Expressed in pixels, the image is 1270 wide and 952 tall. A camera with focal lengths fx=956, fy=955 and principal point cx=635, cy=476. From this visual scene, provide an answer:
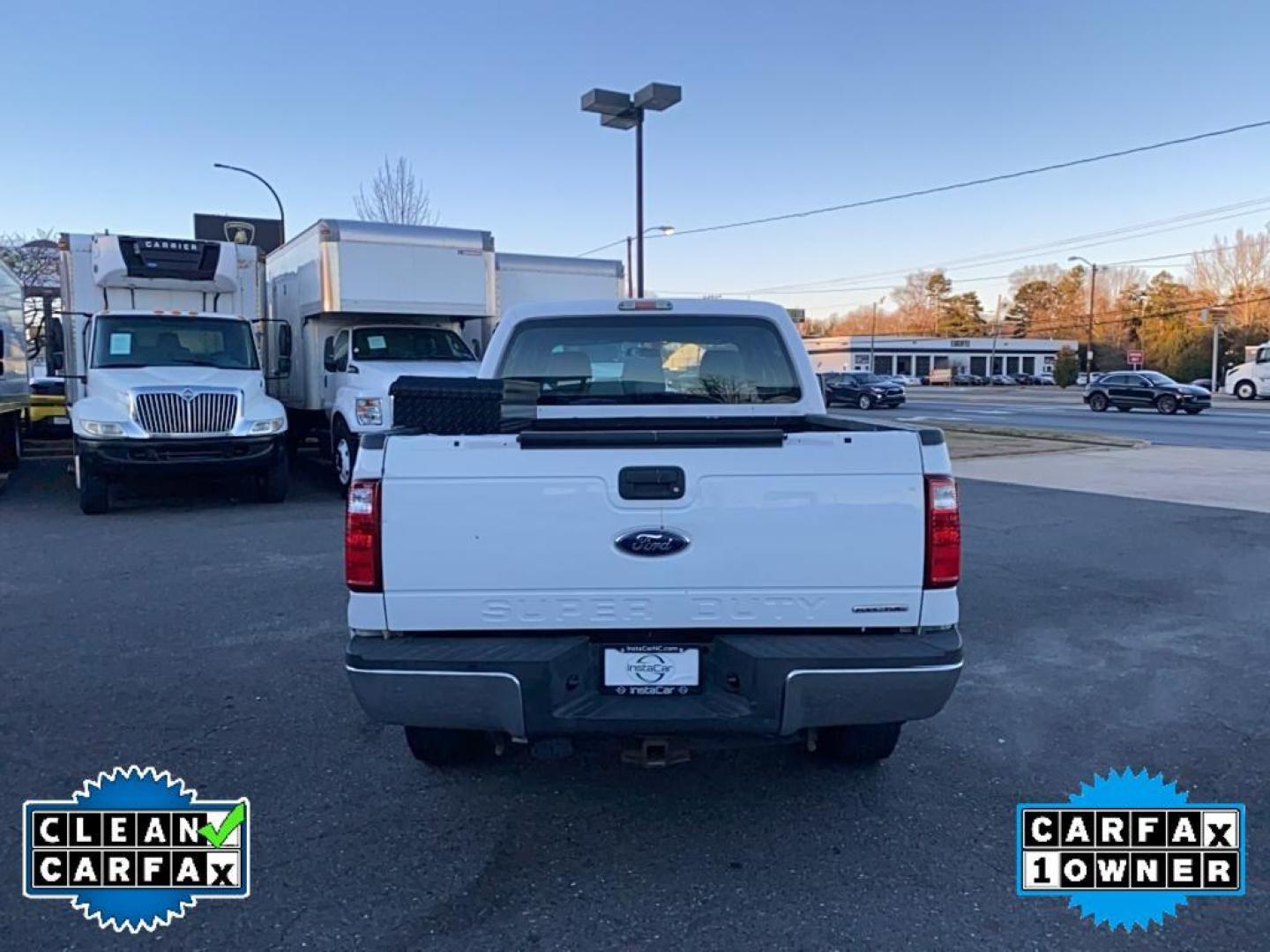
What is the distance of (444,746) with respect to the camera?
13.3ft

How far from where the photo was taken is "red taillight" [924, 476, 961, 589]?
10.6ft

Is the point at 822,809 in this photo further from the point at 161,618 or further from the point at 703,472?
the point at 161,618

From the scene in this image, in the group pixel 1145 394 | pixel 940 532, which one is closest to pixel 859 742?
pixel 940 532

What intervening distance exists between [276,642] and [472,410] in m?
2.95

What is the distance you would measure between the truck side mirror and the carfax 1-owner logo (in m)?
10.2

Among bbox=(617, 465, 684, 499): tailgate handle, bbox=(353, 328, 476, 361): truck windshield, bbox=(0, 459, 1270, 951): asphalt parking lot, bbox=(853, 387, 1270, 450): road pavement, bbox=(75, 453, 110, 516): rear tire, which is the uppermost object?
bbox=(353, 328, 476, 361): truck windshield

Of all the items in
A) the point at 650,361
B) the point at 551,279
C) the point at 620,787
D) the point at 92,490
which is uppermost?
the point at 551,279

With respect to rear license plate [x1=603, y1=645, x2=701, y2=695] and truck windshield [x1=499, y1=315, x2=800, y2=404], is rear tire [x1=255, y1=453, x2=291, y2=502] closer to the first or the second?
truck windshield [x1=499, y1=315, x2=800, y2=404]

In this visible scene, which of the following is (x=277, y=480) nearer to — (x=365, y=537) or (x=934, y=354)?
(x=365, y=537)

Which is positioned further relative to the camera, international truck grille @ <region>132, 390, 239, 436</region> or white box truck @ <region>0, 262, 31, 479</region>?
white box truck @ <region>0, 262, 31, 479</region>

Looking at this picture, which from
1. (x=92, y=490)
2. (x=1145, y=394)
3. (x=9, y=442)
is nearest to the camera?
(x=92, y=490)

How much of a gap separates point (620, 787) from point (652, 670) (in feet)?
3.42

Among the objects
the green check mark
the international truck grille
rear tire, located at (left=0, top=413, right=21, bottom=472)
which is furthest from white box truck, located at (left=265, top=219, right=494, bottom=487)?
the green check mark

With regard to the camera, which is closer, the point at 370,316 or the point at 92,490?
the point at 92,490
